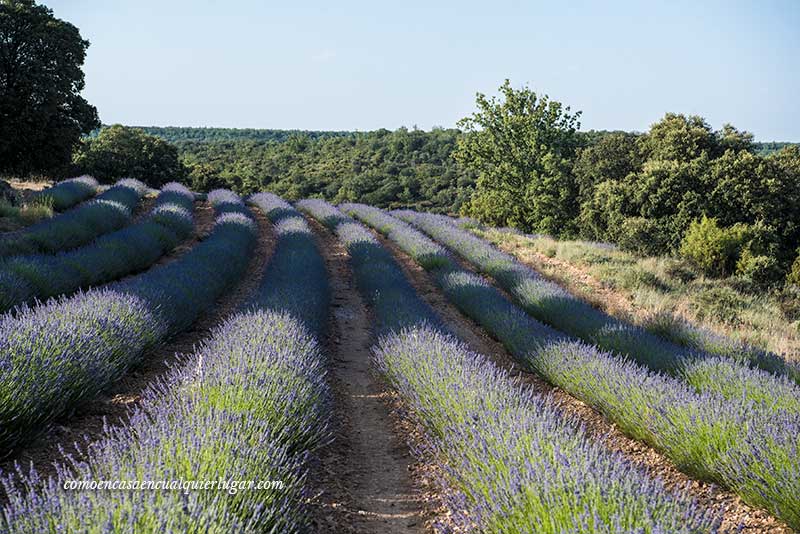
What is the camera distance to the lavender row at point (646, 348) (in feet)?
13.9

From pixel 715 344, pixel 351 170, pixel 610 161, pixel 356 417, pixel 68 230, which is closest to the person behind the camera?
pixel 356 417

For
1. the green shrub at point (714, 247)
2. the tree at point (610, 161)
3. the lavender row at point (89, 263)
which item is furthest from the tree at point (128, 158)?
the green shrub at point (714, 247)

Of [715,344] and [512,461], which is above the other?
[512,461]

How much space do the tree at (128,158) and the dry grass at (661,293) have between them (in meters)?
18.4

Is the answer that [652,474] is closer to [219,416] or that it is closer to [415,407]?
[415,407]

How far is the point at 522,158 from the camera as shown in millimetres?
25359

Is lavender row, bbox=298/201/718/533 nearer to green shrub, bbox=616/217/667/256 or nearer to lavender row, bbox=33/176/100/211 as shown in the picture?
lavender row, bbox=33/176/100/211

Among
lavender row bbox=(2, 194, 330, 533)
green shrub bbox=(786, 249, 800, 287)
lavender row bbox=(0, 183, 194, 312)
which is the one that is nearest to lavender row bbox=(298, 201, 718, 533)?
lavender row bbox=(2, 194, 330, 533)

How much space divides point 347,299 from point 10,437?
564 centimetres

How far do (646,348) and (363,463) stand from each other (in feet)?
10.2

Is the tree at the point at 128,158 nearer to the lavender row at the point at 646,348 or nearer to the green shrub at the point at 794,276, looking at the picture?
the lavender row at the point at 646,348

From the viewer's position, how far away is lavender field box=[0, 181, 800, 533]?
2.14m

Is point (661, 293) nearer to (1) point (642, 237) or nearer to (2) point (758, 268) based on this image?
(2) point (758, 268)

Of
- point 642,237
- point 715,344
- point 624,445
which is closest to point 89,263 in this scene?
point 624,445
